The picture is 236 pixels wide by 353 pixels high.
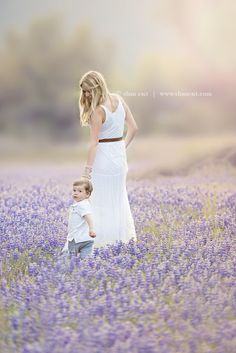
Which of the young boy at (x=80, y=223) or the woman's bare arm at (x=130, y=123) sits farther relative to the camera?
the woman's bare arm at (x=130, y=123)

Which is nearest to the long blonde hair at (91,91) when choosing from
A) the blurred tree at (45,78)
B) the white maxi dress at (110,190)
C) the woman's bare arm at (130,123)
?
the white maxi dress at (110,190)

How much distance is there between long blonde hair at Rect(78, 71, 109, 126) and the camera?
13.8ft

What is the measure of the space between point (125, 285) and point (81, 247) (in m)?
0.85

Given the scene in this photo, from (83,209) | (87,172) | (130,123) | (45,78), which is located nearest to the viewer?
(83,209)

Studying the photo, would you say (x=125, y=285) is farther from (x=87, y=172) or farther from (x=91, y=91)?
(x=91, y=91)

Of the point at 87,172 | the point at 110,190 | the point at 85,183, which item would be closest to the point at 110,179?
the point at 110,190

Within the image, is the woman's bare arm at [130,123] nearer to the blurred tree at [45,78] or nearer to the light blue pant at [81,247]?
the light blue pant at [81,247]

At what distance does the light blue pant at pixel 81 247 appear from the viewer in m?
4.02

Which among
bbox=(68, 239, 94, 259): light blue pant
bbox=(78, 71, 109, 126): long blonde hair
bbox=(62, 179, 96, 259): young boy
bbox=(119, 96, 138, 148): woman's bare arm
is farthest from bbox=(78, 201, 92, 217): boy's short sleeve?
bbox=(119, 96, 138, 148): woman's bare arm

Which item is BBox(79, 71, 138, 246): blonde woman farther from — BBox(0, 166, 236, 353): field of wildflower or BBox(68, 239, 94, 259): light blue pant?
BBox(68, 239, 94, 259): light blue pant

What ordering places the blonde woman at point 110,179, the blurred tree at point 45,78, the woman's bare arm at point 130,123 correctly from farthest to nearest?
1. the blurred tree at point 45,78
2. the woman's bare arm at point 130,123
3. the blonde woman at point 110,179

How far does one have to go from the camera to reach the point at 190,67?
317 inches

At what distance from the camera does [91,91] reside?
4.24 m

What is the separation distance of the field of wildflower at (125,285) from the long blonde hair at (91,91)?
2.34 feet
